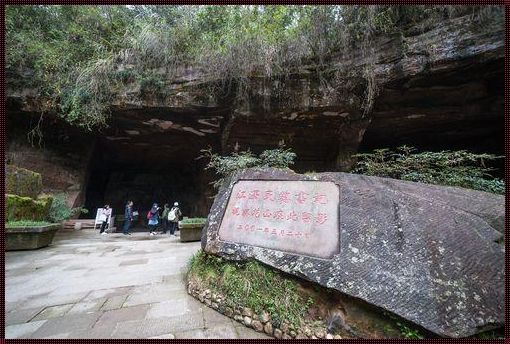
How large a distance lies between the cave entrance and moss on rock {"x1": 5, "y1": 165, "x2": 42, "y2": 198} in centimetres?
333

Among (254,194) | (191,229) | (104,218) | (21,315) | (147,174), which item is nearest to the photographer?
(21,315)

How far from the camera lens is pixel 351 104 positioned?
22.0 feet

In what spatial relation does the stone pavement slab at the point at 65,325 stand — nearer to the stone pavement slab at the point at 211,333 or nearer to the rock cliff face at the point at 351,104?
the stone pavement slab at the point at 211,333

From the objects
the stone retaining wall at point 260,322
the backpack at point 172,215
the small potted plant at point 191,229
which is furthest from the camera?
the backpack at point 172,215

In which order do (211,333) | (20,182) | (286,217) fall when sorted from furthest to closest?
(20,182), (286,217), (211,333)

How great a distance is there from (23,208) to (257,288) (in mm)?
6267

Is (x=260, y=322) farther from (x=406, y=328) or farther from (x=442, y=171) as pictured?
(x=442, y=171)

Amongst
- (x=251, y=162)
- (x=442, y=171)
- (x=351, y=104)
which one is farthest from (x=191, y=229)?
(x=442, y=171)

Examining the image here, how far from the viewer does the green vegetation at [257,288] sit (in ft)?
7.25

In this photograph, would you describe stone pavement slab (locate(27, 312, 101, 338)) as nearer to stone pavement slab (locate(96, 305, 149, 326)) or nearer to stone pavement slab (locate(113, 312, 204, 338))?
stone pavement slab (locate(96, 305, 149, 326))

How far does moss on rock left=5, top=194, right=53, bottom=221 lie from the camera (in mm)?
5633

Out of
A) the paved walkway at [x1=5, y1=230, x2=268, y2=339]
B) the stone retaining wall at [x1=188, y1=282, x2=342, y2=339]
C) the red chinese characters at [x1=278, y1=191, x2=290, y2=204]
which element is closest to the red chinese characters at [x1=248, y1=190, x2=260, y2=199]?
the red chinese characters at [x1=278, y1=191, x2=290, y2=204]

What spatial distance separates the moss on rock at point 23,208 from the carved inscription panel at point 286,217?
217 inches

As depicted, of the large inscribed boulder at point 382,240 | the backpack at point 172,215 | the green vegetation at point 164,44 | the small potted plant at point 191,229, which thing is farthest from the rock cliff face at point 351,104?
the large inscribed boulder at point 382,240
